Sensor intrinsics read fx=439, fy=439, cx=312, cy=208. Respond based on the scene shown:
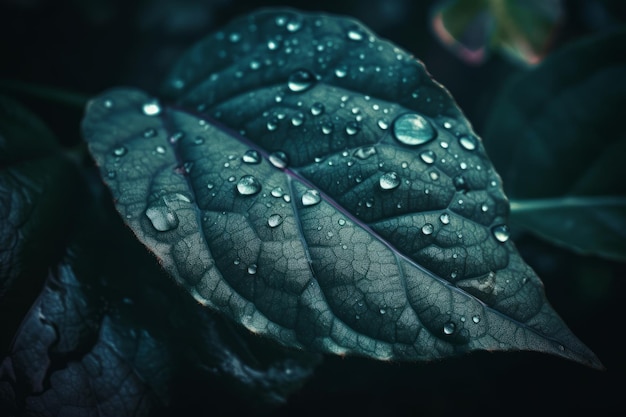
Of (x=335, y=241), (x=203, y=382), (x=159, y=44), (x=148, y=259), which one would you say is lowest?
(x=203, y=382)

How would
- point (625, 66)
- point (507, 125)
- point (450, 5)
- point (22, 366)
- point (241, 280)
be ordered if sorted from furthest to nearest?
point (450, 5) → point (507, 125) → point (625, 66) → point (22, 366) → point (241, 280)

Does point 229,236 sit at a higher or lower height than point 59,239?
higher

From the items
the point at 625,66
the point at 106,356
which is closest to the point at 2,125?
the point at 106,356

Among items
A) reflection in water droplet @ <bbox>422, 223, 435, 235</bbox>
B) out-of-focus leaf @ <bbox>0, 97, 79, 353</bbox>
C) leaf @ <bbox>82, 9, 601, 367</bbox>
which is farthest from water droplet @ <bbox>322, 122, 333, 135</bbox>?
out-of-focus leaf @ <bbox>0, 97, 79, 353</bbox>

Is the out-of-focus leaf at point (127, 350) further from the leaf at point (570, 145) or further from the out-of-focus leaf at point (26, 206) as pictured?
the leaf at point (570, 145)

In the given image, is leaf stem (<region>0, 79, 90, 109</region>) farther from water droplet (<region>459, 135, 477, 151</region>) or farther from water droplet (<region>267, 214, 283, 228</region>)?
water droplet (<region>459, 135, 477, 151</region>)

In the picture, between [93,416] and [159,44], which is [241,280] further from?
[159,44]

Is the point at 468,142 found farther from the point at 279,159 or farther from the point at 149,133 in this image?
the point at 149,133
